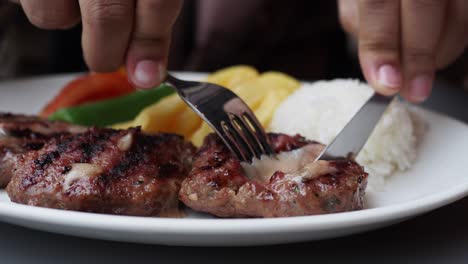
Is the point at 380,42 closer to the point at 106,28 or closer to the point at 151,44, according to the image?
the point at 151,44

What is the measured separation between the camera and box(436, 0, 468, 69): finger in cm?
204

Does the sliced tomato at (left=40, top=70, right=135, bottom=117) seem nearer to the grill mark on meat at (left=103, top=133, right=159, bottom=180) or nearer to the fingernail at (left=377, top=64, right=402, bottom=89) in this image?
the grill mark on meat at (left=103, top=133, right=159, bottom=180)

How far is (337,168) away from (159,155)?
0.52 metres

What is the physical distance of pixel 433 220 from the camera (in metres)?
1.73

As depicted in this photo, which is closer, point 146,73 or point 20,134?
point 146,73

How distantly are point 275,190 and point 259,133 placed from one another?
1.23 ft

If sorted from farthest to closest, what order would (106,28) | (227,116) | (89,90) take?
(89,90) → (227,116) → (106,28)

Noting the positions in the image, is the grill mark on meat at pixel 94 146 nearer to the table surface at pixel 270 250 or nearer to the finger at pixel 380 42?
the table surface at pixel 270 250

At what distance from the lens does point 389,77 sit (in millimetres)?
1834

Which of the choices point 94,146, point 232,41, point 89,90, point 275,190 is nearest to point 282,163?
point 275,190

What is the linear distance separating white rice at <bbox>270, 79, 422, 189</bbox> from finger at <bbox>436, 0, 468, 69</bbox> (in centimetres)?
28

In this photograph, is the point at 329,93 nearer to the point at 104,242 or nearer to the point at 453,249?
the point at 453,249

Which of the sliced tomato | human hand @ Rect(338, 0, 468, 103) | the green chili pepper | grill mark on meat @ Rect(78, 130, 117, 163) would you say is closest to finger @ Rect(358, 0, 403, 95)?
human hand @ Rect(338, 0, 468, 103)

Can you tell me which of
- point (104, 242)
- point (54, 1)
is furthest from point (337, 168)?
point (54, 1)
